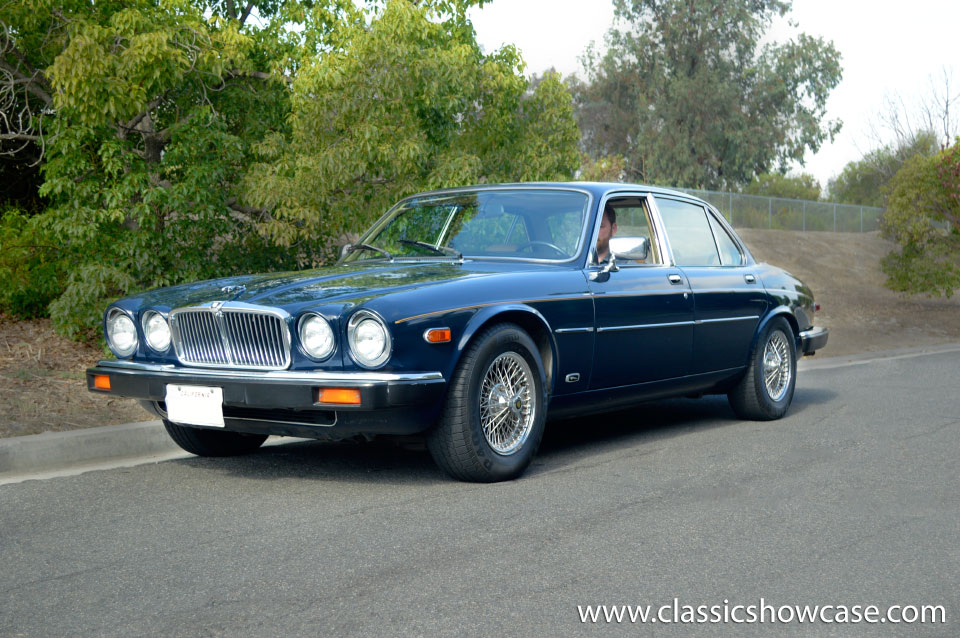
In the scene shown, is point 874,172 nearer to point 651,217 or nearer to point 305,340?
point 651,217

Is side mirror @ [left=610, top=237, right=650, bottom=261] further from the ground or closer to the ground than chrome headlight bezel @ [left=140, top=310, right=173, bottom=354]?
further from the ground

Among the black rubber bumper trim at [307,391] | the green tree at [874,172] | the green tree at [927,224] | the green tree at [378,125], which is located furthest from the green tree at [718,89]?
the black rubber bumper trim at [307,391]

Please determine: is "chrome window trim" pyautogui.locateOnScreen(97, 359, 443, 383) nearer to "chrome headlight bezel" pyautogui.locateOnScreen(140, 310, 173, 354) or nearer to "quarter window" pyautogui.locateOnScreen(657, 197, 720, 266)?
"chrome headlight bezel" pyautogui.locateOnScreen(140, 310, 173, 354)

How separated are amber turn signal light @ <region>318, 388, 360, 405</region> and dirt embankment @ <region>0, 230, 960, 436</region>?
8.47ft

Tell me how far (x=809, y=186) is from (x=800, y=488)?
2469 inches

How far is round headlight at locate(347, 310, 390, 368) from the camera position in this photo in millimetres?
4863

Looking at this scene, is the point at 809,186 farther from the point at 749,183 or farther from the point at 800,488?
the point at 800,488

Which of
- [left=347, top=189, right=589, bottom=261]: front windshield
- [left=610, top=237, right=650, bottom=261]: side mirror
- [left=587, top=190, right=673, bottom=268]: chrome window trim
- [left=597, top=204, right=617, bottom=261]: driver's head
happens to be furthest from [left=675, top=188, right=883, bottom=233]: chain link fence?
[left=610, top=237, right=650, bottom=261]: side mirror

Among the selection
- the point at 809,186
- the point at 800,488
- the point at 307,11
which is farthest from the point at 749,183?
the point at 800,488

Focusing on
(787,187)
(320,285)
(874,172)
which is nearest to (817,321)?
(320,285)

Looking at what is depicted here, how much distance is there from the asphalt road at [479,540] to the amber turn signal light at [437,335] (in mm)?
758

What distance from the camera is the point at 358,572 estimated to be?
385cm

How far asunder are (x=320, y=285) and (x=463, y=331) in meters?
0.82

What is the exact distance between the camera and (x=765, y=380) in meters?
7.70
